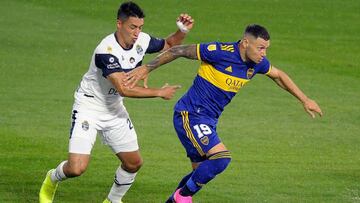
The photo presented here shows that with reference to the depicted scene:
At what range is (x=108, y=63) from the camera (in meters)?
12.9

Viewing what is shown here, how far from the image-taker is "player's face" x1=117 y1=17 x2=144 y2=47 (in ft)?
42.8

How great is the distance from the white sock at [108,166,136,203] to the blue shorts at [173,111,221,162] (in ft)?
3.12

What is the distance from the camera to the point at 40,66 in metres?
25.4

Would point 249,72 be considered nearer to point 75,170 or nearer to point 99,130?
point 99,130

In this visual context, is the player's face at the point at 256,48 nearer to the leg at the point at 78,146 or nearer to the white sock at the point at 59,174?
the leg at the point at 78,146

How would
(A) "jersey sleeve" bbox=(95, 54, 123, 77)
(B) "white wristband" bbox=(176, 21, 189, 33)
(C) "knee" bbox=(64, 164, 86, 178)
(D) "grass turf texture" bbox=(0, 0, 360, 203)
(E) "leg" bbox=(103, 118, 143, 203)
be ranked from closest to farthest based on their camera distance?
1. (A) "jersey sleeve" bbox=(95, 54, 123, 77)
2. (C) "knee" bbox=(64, 164, 86, 178)
3. (E) "leg" bbox=(103, 118, 143, 203)
4. (B) "white wristband" bbox=(176, 21, 189, 33)
5. (D) "grass turf texture" bbox=(0, 0, 360, 203)

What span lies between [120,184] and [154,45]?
186 centimetres

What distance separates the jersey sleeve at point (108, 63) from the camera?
1290 centimetres

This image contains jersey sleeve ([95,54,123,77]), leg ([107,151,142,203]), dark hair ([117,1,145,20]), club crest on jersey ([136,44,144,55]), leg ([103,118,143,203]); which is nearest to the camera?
jersey sleeve ([95,54,123,77])

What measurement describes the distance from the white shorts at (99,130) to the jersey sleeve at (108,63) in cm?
67

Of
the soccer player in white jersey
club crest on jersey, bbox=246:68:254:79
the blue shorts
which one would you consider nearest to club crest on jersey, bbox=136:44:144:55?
the soccer player in white jersey

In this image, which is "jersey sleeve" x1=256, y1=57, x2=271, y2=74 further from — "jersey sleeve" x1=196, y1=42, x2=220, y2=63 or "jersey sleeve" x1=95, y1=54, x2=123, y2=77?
"jersey sleeve" x1=95, y1=54, x2=123, y2=77

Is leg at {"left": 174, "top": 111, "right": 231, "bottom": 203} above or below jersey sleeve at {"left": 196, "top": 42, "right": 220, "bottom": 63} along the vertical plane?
below

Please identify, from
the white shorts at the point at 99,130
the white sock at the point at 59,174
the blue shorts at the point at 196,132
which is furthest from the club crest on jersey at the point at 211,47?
the white sock at the point at 59,174
